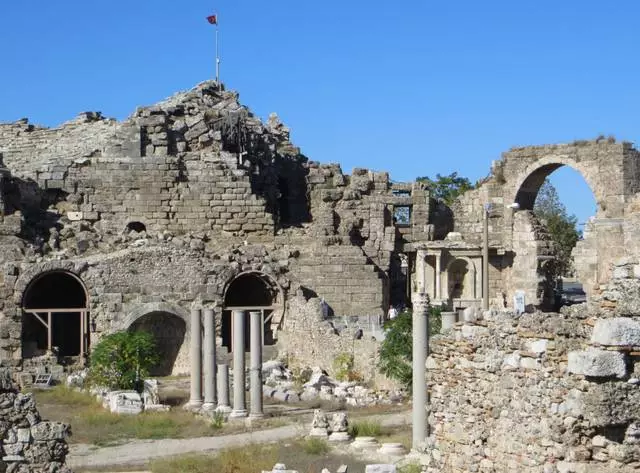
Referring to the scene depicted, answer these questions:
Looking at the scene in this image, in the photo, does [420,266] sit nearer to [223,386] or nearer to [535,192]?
[535,192]

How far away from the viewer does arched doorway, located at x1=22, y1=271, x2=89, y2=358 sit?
29328mm

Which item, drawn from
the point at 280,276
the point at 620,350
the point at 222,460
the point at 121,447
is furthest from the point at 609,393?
the point at 280,276

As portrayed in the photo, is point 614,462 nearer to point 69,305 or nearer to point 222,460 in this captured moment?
point 222,460

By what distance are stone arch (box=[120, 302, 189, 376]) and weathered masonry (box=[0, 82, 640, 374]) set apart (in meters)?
0.04

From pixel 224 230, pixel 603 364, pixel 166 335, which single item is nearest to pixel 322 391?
pixel 166 335

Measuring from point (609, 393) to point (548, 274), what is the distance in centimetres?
2694

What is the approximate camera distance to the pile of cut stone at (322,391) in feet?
72.8

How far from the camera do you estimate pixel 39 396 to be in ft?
81.0

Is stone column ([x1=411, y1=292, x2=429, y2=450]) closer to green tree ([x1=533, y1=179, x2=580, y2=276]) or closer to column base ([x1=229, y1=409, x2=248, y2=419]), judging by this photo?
column base ([x1=229, y1=409, x2=248, y2=419])

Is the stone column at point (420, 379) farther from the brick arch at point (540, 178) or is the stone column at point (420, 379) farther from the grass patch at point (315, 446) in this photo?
the brick arch at point (540, 178)

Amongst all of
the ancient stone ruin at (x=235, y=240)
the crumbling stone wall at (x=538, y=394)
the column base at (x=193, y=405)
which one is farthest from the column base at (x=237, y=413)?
the crumbling stone wall at (x=538, y=394)

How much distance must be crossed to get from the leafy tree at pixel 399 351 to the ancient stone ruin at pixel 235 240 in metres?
0.92

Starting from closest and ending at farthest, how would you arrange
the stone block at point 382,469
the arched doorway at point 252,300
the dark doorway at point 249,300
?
the stone block at point 382,469, the arched doorway at point 252,300, the dark doorway at point 249,300

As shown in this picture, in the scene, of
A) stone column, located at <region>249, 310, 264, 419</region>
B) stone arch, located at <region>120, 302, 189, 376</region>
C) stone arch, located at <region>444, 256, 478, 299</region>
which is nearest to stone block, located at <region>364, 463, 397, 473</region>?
stone column, located at <region>249, 310, 264, 419</region>
